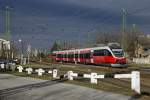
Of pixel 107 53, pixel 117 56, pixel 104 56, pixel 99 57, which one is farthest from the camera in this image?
pixel 99 57

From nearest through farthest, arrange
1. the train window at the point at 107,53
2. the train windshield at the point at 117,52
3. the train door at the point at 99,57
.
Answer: the train windshield at the point at 117,52 < the train window at the point at 107,53 < the train door at the point at 99,57

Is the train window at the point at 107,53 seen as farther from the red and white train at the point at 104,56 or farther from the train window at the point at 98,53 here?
the train window at the point at 98,53

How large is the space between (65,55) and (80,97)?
69.0 m

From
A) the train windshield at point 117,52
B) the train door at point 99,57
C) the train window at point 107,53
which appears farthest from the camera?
the train door at point 99,57

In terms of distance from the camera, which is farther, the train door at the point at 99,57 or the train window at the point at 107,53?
the train door at the point at 99,57

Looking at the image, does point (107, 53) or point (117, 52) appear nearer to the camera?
point (117, 52)

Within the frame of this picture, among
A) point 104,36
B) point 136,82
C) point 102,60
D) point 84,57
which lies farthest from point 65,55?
point 136,82

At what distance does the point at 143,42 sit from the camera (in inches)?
5103

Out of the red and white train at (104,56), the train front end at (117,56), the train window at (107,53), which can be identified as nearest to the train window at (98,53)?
the red and white train at (104,56)

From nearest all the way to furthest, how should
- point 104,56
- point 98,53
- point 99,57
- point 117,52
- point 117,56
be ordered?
point 117,56, point 117,52, point 104,56, point 99,57, point 98,53

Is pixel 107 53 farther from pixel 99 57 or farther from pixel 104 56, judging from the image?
pixel 99 57

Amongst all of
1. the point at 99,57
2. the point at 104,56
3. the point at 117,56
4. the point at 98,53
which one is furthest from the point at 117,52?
the point at 98,53

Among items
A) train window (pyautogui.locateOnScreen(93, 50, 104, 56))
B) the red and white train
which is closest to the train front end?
the red and white train

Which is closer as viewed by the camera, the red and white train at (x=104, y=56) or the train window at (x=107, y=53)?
the red and white train at (x=104, y=56)
